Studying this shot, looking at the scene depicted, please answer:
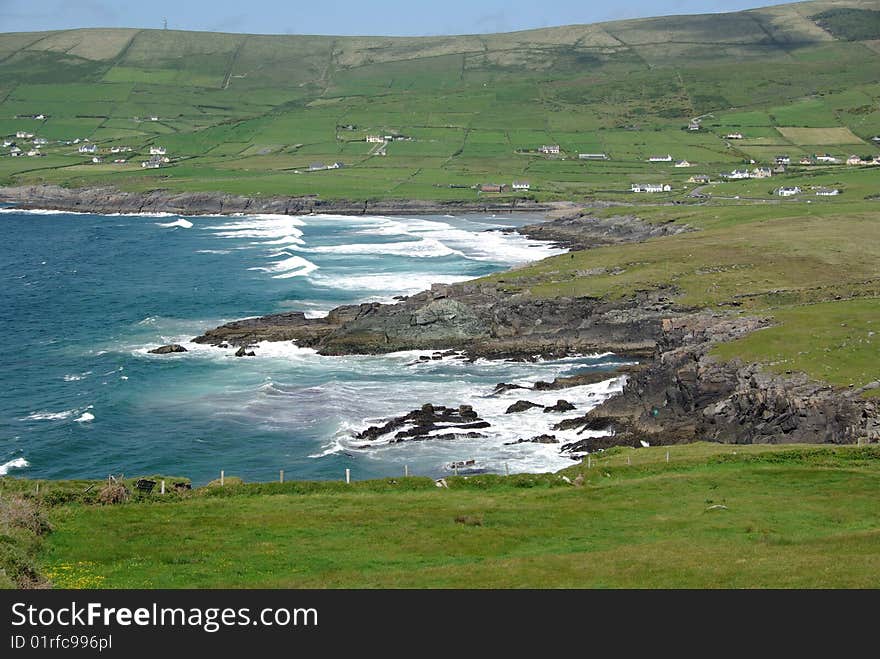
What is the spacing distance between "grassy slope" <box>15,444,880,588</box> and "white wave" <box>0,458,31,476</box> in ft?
75.6

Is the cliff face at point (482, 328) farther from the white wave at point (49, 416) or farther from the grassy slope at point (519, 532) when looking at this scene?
the grassy slope at point (519, 532)

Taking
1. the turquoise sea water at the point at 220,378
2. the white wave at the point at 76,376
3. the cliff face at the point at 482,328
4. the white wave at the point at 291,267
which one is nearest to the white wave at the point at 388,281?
the turquoise sea water at the point at 220,378

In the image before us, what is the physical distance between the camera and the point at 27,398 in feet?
237

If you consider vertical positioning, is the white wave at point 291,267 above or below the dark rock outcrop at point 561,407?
below

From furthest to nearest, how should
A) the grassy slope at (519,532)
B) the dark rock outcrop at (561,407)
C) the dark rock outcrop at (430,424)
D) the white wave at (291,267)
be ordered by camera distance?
the white wave at (291,267)
the dark rock outcrop at (561,407)
the dark rock outcrop at (430,424)
the grassy slope at (519,532)

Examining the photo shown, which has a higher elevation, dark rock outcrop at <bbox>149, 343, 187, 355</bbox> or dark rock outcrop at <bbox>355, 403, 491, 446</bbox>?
dark rock outcrop at <bbox>355, 403, 491, 446</bbox>

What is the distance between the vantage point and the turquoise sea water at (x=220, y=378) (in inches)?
2325

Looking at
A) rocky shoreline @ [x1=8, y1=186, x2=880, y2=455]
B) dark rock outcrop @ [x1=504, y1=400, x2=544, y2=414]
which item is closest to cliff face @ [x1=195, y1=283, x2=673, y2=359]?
rocky shoreline @ [x1=8, y1=186, x2=880, y2=455]

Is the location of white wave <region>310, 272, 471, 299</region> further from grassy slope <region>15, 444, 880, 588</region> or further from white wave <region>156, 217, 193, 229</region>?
grassy slope <region>15, 444, 880, 588</region>

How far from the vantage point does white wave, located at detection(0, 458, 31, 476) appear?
56612mm

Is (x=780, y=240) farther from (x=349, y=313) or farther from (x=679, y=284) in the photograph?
(x=349, y=313)

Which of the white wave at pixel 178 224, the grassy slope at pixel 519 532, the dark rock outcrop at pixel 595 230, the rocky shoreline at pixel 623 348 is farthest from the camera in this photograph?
the white wave at pixel 178 224

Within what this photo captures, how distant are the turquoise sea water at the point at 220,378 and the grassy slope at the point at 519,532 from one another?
53.3 feet

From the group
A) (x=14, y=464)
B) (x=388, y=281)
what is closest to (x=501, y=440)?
(x=14, y=464)
